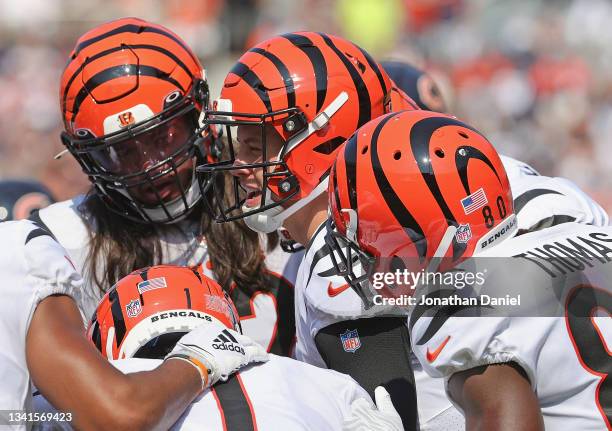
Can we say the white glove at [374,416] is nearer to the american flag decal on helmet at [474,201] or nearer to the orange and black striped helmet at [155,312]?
the orange and black striped helmet at [155,312]

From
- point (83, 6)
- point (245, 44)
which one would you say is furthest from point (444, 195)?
point (83, 6)

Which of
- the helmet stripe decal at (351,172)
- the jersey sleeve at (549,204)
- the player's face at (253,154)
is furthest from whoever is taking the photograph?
the player's face at (253,154)

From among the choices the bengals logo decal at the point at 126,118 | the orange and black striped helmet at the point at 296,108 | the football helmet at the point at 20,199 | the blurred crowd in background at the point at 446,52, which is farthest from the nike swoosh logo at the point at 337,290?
the blurred crowd in background at the point at 446,52

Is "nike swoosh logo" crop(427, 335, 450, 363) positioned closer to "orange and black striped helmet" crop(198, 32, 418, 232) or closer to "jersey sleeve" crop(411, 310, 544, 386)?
"jersey sleeve" crop(411, 310, 544, 386)

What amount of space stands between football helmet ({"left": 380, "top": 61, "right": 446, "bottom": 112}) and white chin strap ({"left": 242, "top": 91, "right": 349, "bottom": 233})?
154 cm

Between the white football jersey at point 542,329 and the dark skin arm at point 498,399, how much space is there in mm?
25

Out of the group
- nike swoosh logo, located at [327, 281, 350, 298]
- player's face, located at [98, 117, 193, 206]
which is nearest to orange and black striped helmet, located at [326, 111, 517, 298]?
nike swoosh logo, located at [327, 281, 350, 298]

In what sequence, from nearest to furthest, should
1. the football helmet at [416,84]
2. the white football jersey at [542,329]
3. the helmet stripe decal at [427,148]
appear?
the white football jersey at [542,329] < the helmet stripe decal at [427,148] < the football helmet at [416,84]

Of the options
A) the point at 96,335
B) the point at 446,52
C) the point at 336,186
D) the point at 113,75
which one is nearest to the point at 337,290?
the point at 336,186

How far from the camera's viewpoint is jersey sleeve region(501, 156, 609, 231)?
3.07 metres

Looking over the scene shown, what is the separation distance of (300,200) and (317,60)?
→ 48 centimetres

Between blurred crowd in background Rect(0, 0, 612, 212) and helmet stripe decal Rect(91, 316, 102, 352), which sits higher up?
helmet stripe decal Rect(91, 316, 102, 352)

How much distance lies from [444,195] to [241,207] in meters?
1.18

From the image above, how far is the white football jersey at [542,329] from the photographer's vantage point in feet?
7.04
